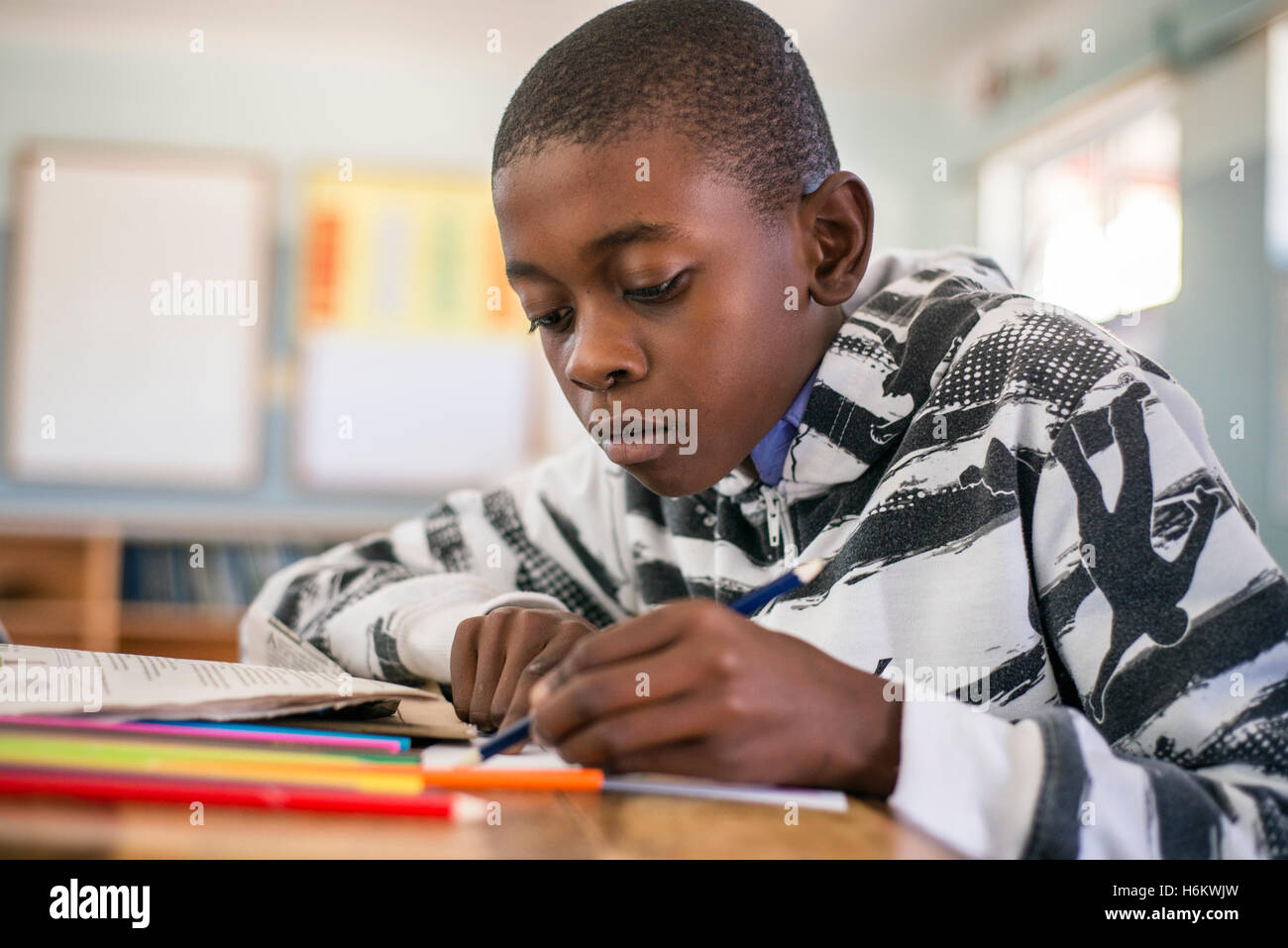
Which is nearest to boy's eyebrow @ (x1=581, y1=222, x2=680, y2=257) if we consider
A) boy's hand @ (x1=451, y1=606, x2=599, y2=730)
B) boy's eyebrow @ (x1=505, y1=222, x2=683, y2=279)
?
boy's eyebrow @ (x1=505, y1=222, x2=683, y2=279)

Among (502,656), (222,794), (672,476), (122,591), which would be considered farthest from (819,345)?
(122,591)

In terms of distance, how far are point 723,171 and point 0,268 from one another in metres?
3.75

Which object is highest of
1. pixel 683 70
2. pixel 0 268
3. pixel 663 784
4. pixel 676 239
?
pixel 0 268

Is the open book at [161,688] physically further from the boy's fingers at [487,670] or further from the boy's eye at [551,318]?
the boy's eye at [551,318]

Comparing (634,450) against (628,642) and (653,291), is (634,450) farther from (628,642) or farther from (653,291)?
(628,642)

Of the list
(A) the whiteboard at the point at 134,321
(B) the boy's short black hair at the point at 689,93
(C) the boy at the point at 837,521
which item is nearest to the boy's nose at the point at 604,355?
(C) the boy at the point at 837,521

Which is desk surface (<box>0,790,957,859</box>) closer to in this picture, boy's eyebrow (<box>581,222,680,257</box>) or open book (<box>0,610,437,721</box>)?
open book (<box>0,610,437,721</box>)

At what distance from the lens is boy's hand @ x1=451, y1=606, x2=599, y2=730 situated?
0.61 meters

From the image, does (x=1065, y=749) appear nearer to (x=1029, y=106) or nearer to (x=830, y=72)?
(x=1029, y=106)

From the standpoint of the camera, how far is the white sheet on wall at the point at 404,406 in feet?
12.4

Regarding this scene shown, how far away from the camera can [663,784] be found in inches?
17.6

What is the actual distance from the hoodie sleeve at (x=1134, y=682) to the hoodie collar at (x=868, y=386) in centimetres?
15
